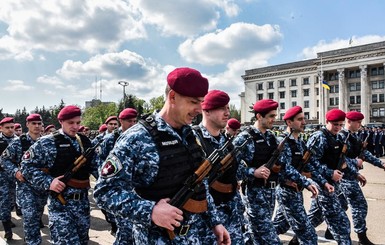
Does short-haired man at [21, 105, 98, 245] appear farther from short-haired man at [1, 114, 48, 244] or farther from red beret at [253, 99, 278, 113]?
red beret at [253, 99, 278, 113]

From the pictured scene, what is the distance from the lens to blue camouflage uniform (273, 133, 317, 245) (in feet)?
15.4

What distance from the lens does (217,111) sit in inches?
162

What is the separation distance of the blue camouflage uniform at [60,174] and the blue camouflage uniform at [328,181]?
3386mm

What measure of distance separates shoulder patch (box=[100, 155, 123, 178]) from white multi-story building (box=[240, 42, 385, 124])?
229 ft

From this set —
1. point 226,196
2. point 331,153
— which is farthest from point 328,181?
point 226,196

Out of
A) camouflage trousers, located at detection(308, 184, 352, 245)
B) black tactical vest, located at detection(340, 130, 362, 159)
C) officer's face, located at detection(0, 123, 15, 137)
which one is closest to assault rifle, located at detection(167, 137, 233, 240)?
camouflage trousers, located at detection(308, 184, 352, 245)

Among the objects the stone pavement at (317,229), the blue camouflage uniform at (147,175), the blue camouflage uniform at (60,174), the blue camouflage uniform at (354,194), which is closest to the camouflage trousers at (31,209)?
the stone pavement at (317,229)

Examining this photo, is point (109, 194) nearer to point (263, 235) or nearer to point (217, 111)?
point (217, 111)

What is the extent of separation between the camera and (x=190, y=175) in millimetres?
2365

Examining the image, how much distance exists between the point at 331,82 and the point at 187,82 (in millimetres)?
76490

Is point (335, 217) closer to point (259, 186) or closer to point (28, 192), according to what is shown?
point (259, 186)

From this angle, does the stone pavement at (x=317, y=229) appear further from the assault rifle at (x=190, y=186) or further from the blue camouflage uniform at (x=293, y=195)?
the assault rifle at (x=190, y=186)

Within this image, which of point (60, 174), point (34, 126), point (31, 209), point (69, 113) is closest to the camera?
point (60, 174)

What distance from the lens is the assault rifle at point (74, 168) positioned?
4132 millimetres
